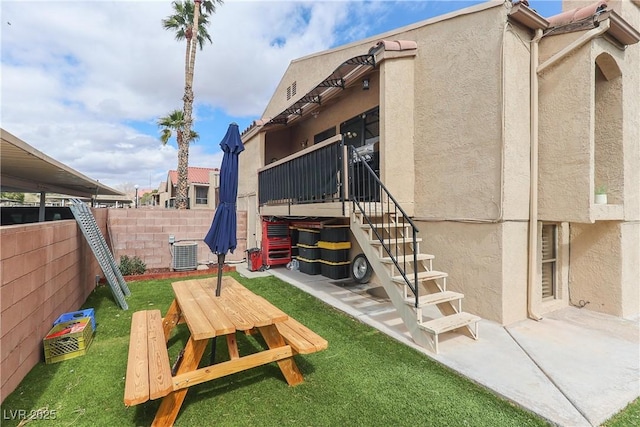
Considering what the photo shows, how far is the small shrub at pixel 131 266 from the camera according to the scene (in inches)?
297

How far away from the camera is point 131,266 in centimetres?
765

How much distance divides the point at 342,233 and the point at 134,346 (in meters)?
4.90

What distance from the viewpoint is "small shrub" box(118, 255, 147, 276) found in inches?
Answer: 297

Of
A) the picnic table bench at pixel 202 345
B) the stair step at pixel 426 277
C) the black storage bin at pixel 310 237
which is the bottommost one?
the picnic table bench at pixel 202 345

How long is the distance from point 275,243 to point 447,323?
569cm

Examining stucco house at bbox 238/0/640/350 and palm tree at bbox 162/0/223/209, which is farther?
palm tree at bbox 162/0/223/209

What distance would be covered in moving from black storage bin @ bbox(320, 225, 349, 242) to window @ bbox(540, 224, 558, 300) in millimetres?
3762

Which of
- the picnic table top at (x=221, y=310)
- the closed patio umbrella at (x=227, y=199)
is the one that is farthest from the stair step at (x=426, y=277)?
the closed patio umbrella at (x=227, y=199)

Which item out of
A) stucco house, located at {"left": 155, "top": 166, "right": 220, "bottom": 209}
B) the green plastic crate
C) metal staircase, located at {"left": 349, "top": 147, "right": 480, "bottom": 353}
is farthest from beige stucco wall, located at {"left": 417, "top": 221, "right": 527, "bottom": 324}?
stucco house, located at {"left": 155, "top": 166, "right": 220, "bottom": 209}

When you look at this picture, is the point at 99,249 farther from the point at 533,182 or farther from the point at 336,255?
the point at 533,182

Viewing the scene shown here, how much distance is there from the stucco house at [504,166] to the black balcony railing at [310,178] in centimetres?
5

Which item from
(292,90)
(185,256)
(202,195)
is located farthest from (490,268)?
(202,195)

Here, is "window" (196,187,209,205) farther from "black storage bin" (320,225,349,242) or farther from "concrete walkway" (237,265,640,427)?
"concrete walkway" (237,265,640,427)

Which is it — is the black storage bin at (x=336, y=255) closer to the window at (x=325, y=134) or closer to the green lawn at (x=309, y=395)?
the green lawn at (x=309, y=395)
